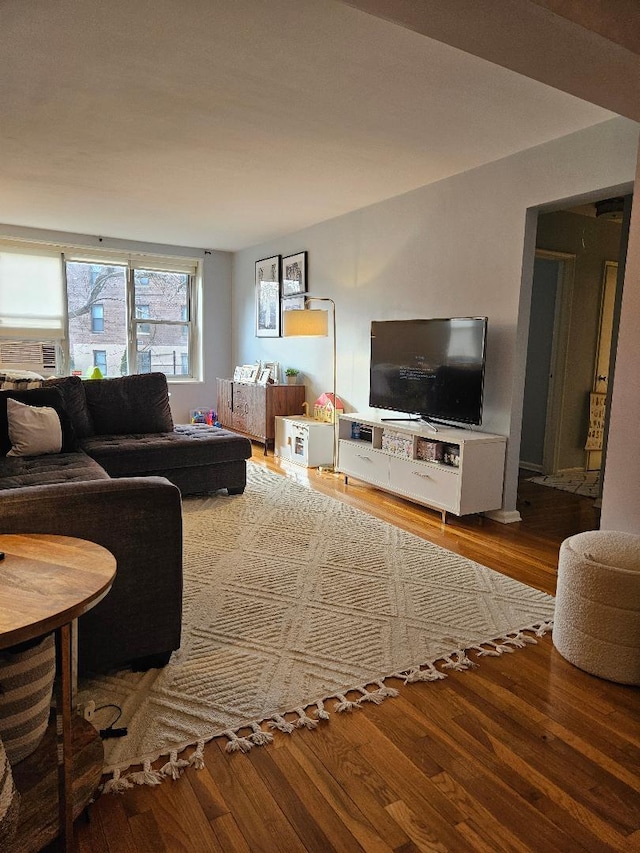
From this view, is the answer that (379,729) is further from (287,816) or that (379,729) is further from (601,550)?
(601,550)

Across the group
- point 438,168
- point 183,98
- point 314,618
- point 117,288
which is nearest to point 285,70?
point 183,98

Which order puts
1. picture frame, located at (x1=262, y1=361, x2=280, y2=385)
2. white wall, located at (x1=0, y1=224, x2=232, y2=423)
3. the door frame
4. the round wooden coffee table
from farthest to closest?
white wall, located at (x1=0, y1=224, x2=232, y2=423) → picture frame, located at (x1=262, y1=361, x2=280, y2=385) → the door frame → the round wooden coffee table

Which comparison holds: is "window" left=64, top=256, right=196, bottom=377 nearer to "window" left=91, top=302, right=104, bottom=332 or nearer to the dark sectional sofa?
"window" left=91, top=302, right=104, bottom=332

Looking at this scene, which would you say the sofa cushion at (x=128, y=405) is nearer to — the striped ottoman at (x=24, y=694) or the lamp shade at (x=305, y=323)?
the lamp shade at (x=305, y=323)

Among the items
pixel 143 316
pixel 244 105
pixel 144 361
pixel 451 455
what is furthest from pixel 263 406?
pixel 244 105

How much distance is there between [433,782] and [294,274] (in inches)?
211

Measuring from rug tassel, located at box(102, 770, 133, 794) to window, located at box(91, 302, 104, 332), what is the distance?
6.17 metres

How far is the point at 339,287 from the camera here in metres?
5.46

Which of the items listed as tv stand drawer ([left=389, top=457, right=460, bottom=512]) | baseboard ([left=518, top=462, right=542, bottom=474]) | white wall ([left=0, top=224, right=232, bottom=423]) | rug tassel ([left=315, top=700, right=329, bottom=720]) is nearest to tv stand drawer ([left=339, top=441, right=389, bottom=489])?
tv stand drawer ([left=389, top=457, right=460, bottom=512])

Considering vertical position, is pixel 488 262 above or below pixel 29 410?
above

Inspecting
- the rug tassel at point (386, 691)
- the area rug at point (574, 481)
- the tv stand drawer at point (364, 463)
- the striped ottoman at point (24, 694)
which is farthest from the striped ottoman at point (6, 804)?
the area rug at point (574, 481)

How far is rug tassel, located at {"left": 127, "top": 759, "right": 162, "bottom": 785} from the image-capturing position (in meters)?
1.50

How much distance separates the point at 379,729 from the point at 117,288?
646 cm

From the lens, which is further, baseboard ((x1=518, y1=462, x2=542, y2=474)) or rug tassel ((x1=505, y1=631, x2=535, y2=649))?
baseboard ((x1=518, y1=462, x2=542, y2=474))
